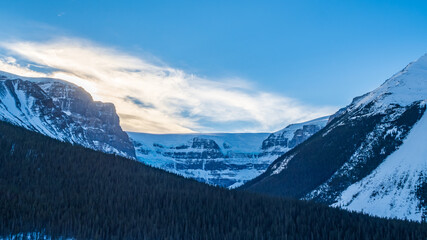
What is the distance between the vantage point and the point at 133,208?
76.3m

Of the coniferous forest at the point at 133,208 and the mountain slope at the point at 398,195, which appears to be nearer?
the coniferous forest at the point at 133,208

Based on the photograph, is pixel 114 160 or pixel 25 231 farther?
pixel 114 160

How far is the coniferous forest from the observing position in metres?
62.8

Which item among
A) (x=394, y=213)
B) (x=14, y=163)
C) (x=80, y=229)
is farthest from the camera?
(x=394, y=213)

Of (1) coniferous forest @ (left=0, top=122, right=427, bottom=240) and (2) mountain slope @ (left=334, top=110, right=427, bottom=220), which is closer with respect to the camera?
(1) coniferous forest @ (left=0, top=122, right=427, bottom=240)

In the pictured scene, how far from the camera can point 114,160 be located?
381 feet

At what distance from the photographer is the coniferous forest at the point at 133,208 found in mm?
62781

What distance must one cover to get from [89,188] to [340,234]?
5363 cm

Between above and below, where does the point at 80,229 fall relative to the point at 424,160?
below

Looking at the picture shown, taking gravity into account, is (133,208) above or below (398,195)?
below

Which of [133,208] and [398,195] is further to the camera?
[398,195]

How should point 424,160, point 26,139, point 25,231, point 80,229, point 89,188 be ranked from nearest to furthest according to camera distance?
point 25,231
point 80,229
point 89,188
point 26,139
point 424,160

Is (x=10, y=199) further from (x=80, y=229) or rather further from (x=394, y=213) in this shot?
(x=394, y=213)

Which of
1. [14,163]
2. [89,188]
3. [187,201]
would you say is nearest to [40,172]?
[14,163]
